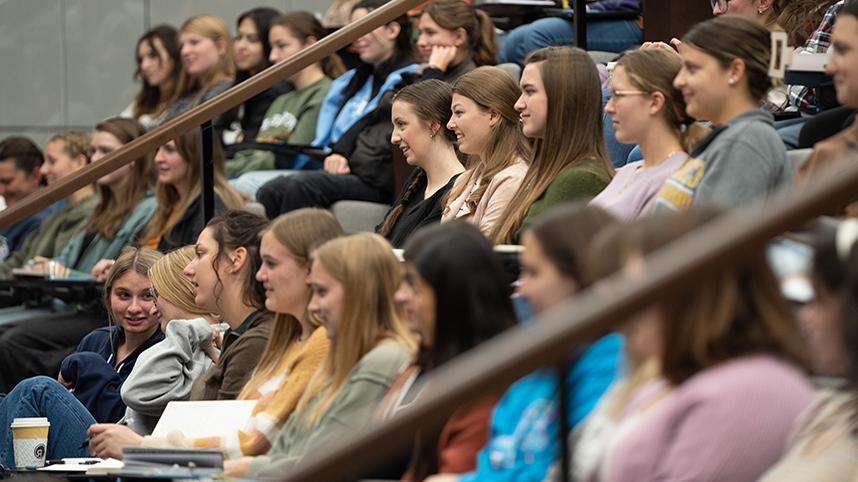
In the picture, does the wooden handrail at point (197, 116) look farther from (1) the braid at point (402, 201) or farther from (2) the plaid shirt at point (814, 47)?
(2) the plaid shirt at point (814, 47)

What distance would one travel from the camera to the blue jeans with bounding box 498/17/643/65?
652cm

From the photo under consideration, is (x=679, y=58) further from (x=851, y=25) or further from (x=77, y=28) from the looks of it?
(x=77, y=28)

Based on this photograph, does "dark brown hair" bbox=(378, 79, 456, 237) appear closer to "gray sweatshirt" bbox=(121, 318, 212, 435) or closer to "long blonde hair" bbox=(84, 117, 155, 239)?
"gray sweatshirt" bbox=(121, 318, 212, 435)

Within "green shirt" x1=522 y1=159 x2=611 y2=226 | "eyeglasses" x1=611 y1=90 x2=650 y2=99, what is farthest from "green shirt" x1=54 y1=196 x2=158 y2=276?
"eyeglasses" x1=611 y1=90 x2=650 y2=99

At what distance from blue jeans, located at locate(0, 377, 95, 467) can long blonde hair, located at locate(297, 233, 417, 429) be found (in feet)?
4.26

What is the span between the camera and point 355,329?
12.1 ft

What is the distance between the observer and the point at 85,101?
10.0 m

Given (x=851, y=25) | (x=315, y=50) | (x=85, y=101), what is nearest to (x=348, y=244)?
(x=851, y=25)

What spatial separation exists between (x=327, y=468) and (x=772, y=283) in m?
0.76

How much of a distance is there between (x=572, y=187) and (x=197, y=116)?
1.68 metres

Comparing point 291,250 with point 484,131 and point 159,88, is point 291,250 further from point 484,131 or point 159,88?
point 159,88

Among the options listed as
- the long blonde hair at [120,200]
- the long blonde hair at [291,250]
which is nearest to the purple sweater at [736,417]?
the long blonde hair at [291,250]

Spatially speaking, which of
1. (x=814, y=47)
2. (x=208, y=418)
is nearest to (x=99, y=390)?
(x=208, y=418)

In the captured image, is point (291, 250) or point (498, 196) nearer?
point (291, 250)
